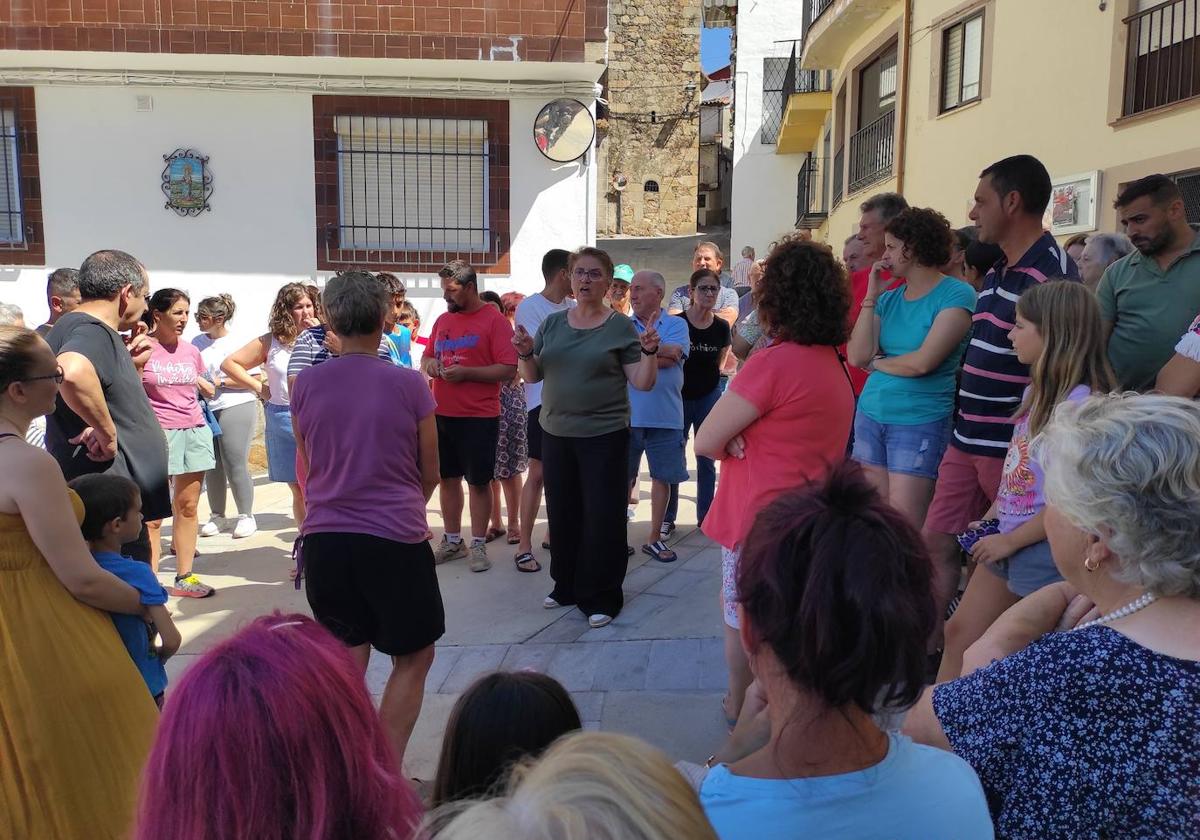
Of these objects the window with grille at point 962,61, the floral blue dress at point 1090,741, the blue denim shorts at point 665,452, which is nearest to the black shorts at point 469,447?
the blue denim shorts at point 665,452

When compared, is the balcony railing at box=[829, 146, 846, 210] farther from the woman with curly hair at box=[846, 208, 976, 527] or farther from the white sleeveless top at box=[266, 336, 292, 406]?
the woman with curly hair at box=[846, 208, 976, 527]

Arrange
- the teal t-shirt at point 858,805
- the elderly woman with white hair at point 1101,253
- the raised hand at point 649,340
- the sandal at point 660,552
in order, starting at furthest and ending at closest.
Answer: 1. the sandal at point 660,552
2. the elderly woman with white hair at point 1101,253
3. the raised hand at point 649,340
4. the teal t-shirt at point 858,805

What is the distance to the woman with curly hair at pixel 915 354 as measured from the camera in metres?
3.70

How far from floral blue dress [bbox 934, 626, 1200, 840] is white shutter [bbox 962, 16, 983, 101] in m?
12.4

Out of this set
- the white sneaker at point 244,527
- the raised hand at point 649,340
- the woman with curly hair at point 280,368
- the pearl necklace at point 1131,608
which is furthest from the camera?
the white sneaker at point 244,527

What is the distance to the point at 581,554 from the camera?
4.63 m

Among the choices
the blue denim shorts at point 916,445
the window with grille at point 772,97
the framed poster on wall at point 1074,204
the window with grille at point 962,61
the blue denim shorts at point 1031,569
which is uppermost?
the window with grille at point 772,97

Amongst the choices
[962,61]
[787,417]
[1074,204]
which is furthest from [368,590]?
[962,61]

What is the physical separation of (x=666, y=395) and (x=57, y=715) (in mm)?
3987

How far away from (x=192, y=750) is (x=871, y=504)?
0.99 meters

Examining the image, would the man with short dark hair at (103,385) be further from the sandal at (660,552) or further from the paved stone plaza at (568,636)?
the sandal at (660,552)

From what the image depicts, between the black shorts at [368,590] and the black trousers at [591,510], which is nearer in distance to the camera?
the black shorts at [368,590]

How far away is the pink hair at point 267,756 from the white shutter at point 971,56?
515 inches

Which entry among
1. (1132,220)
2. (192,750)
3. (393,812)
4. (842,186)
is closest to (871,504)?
(393,812)
